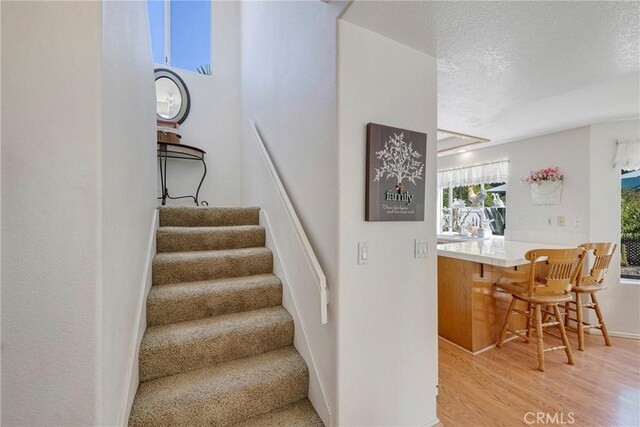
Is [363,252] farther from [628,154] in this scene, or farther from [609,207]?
[628,154]

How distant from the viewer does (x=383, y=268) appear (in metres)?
1.47

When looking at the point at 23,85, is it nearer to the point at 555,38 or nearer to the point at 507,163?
the point at 555,38

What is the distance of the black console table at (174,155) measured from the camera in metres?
2.81

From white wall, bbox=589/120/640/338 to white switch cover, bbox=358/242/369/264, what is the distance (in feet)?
10.8

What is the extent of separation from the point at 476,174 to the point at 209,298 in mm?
4335

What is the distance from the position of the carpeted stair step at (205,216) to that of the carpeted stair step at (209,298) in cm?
71

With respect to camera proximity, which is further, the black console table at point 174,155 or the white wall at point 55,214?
the black console table at point 174,155

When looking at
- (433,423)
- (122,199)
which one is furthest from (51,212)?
(433,423)

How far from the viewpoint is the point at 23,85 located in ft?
2.45

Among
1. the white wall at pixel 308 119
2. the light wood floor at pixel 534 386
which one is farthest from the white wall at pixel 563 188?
the white wall at pixel 308 119

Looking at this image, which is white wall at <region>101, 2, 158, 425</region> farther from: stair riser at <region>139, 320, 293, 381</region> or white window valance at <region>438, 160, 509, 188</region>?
white window valance at <region>438, 160, 509, 188</region>

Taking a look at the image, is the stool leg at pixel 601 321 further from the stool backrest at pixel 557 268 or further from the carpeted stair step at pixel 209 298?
the carpeted stair step at pixel 209 298

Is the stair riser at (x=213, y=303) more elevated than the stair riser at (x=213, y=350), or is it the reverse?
the stair riser at (x=213, y=303)

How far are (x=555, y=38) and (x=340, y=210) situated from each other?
161cm
